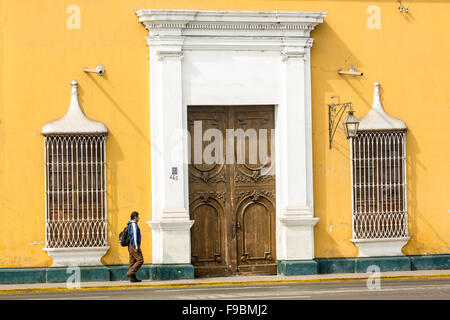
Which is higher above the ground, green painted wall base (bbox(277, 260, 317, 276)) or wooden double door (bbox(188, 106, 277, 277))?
wooden double door (bbox(188, 106, 277, 277))

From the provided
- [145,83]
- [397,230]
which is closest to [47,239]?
[145,83]

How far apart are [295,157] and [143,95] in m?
3.28

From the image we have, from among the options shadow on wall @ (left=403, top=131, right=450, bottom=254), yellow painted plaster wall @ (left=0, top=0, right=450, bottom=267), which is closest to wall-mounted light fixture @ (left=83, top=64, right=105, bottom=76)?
yellow painted plaster wall @ (left=0, top=0, right=450, bottom=267)

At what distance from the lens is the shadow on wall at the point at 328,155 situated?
19.7 metres

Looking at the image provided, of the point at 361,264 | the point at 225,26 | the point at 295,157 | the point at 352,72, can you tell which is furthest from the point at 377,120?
the point at 225,26

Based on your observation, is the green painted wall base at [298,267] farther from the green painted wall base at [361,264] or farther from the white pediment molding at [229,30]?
the white pediment molding at [229,30]

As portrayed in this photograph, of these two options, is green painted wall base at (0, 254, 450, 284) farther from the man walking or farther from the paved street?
the paved street

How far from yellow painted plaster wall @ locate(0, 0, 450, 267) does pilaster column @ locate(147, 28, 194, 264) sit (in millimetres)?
183

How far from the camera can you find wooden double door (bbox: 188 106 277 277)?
19.5 metres

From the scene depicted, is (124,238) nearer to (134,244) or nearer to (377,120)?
(134,244)

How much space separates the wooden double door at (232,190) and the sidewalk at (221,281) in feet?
1.63

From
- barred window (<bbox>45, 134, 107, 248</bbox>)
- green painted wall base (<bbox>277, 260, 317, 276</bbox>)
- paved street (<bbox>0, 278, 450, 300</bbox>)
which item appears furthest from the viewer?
green painted wall base (<bbox>277, 260, 317, 276</bbox>)

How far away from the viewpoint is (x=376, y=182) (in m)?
19.8

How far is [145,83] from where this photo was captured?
19094 mm
